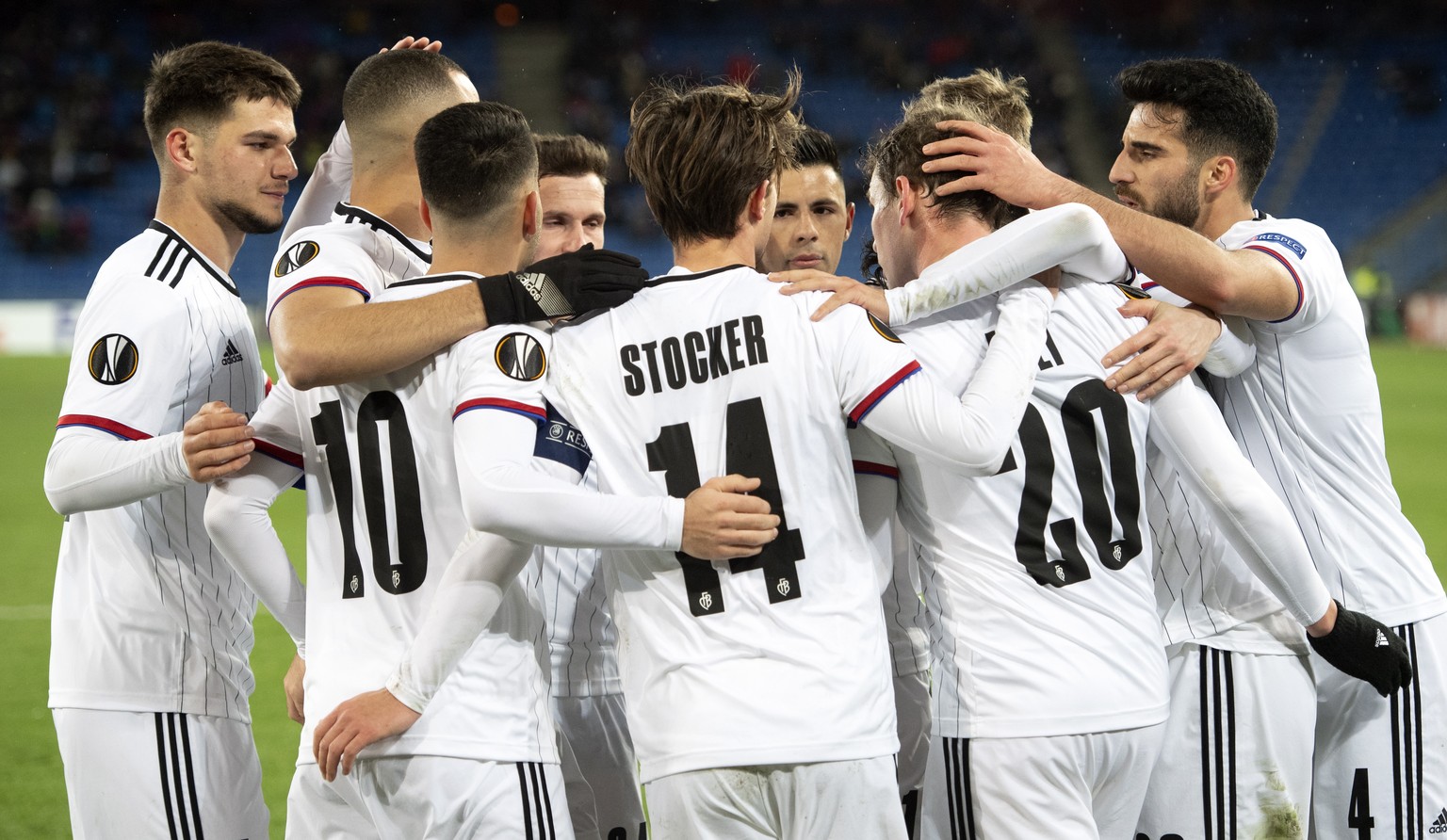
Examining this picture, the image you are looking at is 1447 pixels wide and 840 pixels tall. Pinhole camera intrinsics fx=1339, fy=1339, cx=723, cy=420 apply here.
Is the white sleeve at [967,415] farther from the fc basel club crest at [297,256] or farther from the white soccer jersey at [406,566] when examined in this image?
the fc basel club crest at [297,256]

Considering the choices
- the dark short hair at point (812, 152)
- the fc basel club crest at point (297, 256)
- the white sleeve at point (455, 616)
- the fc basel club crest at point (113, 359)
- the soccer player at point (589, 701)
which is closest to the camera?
the white sleeve at point (455, 616)

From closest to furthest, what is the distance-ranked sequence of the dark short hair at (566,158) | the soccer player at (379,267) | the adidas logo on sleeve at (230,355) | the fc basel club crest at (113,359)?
the soccer player at (379,267) < the fc basel club crest at (113,359) < the adidas logo on sleeve at (230,355) < the dark short hair at (566,158)

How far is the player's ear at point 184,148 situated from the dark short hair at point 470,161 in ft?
4.04

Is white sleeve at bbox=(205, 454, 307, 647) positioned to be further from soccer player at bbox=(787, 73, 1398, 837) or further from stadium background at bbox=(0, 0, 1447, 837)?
stadium background at bbox=(0, 0, 1447, 837)

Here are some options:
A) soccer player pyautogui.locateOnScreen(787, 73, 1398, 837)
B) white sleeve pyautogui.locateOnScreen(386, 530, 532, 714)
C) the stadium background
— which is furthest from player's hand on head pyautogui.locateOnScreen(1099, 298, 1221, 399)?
the stadium background

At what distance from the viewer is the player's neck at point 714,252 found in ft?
10.3

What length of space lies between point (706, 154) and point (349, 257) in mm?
1116

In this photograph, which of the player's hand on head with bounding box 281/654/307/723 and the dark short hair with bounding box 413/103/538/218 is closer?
the dark short hair with bounding box 413/103/538/218

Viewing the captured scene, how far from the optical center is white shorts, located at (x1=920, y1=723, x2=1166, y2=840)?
3.08m

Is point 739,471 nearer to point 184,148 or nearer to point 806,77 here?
point 184,148

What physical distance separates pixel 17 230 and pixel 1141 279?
3127 cm

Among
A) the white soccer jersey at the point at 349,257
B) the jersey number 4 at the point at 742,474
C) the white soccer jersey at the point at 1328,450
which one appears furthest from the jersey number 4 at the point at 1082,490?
the white soccer jersey at the point at 349,257

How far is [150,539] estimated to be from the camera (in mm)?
3848

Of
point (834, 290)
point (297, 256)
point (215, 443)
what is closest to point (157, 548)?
point (215, 443)
